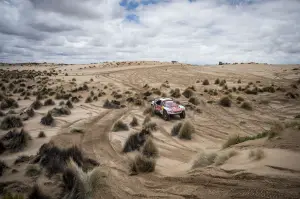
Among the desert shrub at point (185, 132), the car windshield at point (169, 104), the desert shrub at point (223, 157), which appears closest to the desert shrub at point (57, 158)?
the desert shrub at point (223, 157)

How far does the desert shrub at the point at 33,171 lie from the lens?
8.82 meters

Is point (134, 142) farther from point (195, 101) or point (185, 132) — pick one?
point (195, 101)

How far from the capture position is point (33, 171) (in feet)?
29.4

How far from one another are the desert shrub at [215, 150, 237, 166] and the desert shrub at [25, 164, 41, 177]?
6.38 metres

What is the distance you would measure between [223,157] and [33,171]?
6.85 m

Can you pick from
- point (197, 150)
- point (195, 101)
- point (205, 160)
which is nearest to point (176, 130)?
point (197, 150)

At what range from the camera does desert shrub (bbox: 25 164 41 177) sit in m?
8.82

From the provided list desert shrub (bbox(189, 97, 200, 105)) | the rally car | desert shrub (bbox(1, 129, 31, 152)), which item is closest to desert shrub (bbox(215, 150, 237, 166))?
desert shrub (bbox(1, 129, 31, 152))

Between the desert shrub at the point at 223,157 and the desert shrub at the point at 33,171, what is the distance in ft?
20.9

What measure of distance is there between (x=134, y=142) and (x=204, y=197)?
6.95 m

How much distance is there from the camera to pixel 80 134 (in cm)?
1480

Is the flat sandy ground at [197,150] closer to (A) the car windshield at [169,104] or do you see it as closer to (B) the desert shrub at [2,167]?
(B) the desert shrub at [2,167]

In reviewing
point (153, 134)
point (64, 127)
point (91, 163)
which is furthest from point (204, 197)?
point (64, 127)

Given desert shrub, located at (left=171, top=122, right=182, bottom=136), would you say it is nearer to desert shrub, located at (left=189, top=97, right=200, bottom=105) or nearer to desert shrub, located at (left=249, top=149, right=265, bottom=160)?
desert shrub, located at (left=249, top=149, right=265, bottom=160)
